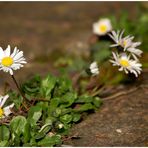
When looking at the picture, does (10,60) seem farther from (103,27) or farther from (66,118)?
(103,27)

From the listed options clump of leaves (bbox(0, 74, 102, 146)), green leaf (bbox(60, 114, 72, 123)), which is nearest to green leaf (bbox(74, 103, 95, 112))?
clump of leaves (bbox(0, 74, 102, 146))

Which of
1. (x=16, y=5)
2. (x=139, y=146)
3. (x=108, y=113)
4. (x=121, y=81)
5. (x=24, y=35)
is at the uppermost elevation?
(x=16, y=5)

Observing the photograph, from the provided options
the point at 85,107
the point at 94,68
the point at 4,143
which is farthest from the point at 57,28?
the point at 4,143

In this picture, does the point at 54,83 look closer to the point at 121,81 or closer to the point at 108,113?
the point at 108,113

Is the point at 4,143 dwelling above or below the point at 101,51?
below

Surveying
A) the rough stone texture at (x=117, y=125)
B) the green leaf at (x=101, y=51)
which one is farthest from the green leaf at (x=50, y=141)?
the green leaf at (x=101, y=51)

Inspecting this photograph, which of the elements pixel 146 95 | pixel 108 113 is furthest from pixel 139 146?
pixel 146 95

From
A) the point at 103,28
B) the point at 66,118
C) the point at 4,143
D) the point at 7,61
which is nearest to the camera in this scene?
the point at 4,143

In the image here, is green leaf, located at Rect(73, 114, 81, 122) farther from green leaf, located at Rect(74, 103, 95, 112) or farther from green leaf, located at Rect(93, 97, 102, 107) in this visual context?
green leaf, located at Rect(93, 97, 102, 107)
